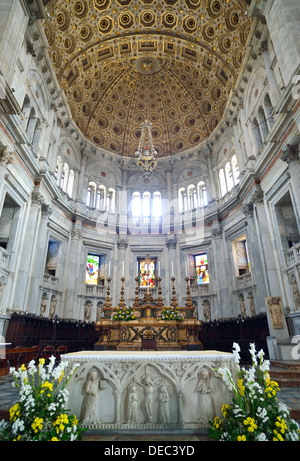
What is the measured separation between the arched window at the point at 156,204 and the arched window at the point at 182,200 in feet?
6.40

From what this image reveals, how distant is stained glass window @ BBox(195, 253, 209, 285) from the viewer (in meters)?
21.0

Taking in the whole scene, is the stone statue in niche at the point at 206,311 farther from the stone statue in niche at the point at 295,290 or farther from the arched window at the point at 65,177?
the arched window at the point at 65,177

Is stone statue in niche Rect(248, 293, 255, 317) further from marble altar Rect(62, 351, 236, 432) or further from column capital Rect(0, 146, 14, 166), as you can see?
column capital Rect(0, 146, 14, 166)

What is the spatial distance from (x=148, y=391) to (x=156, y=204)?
21357 millimetres

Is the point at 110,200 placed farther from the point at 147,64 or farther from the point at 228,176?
the point at 147,64

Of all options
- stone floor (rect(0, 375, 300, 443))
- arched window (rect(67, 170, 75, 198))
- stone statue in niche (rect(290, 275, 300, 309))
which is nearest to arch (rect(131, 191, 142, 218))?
arched window (rect(67, 170, 75, 198))

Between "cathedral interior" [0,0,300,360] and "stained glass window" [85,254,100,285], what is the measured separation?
0.33 feet

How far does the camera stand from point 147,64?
22594mm

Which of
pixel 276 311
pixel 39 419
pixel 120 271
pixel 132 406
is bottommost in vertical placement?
pixel 132 406

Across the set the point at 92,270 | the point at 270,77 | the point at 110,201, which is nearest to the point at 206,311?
the point at 92,270

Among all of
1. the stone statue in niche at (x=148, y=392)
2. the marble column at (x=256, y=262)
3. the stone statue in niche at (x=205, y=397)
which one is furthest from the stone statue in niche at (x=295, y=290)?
the stone statue in niche at (x=148, y=392)
